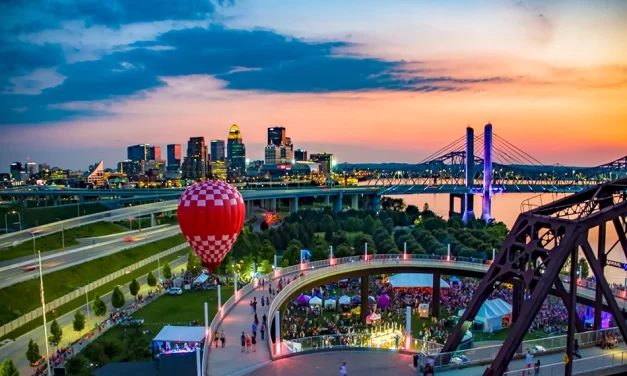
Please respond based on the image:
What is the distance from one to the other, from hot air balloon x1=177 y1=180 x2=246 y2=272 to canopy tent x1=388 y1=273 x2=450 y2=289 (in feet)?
61.9

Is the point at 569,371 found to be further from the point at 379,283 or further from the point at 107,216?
the point at 107,216

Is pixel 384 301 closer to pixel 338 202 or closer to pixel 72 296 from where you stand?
pixel 72 296

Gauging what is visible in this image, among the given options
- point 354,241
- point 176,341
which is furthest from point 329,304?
point 354,241

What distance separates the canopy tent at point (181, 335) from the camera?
1016 inches

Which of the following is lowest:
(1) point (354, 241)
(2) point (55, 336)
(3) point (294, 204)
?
(2) point (55, 336)

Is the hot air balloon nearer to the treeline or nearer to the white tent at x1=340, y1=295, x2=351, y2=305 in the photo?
the white tent at x1=340, y1=295, x2=351, y2=305

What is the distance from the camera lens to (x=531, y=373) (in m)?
14.6

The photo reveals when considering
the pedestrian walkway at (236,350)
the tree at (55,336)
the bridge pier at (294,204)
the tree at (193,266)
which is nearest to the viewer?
the pedestrian walkway at (236,350)

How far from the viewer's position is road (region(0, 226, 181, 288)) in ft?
131

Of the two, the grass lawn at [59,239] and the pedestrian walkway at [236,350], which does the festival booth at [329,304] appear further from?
the grass lawn at [59,239]

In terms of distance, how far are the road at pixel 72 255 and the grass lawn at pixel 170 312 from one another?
11.1m

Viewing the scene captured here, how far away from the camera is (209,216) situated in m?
23.8

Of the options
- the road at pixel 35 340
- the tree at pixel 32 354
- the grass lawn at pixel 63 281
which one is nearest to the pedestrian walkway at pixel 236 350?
the tree at pixel 32 354

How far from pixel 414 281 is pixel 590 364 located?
937 inches
